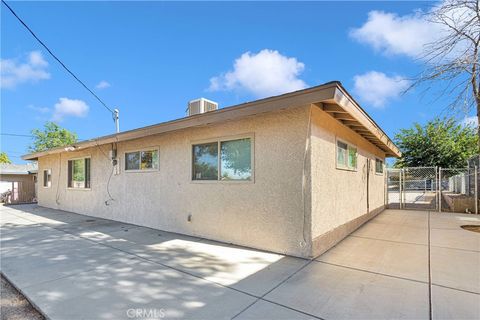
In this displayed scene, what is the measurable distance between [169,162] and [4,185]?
Result: 18.8 metres

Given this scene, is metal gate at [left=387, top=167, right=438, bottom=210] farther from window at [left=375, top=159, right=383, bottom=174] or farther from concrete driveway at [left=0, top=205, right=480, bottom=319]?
concrete driveway at [left=0, top=205, right=480, bottom=319]

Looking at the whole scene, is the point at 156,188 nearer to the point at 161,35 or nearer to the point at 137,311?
the point at 137,311

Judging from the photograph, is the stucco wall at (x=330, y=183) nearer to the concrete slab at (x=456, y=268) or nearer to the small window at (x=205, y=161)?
the concrete slab at (x=456, y=268)

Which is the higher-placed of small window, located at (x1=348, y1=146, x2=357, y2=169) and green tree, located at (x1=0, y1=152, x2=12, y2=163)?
green tree, located at (x1=0, y1=152, x2=12, y2=163)

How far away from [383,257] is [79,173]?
1083cm

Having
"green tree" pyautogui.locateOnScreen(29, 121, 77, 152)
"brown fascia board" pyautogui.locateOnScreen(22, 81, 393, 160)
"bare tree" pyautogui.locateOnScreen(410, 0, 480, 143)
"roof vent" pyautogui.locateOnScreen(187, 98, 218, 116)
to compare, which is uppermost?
"green tree" pyautogui.locateOnScreen(29, 121, 77, 152)

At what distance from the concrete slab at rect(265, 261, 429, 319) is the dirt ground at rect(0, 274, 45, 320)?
8.48ft

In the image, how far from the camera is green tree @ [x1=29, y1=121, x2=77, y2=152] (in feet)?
118

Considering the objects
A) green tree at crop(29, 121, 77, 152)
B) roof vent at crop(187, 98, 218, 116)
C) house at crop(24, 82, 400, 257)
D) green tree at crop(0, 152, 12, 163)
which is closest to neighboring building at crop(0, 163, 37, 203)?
house at crop(24, 82, 400, 257)

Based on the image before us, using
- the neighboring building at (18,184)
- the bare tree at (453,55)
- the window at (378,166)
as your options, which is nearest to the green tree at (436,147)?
the window at (378,166)

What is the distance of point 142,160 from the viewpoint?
7.63 meters

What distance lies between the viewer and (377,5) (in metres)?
7.23

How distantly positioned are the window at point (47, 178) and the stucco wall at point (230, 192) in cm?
581

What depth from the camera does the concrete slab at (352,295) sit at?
2621 millimetres
